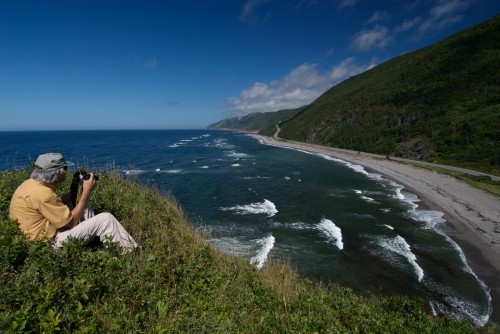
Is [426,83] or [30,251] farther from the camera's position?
[426,83]

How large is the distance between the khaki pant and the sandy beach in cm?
1589

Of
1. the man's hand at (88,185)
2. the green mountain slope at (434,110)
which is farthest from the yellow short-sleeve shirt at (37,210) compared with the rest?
the green mountain slope at (434,110)

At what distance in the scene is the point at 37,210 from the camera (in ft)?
14.3

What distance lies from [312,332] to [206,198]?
27.9m

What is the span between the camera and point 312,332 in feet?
14.3

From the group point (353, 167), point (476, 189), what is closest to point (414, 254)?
point (476, 189)

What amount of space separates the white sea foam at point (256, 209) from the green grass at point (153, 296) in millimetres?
20348

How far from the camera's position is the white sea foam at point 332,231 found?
20516mm

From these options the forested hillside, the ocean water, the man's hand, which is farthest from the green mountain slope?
the man's hand

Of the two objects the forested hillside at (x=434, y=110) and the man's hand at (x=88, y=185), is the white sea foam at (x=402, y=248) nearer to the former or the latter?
the man's hand at (x=88, y=185)

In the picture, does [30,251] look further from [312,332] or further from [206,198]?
[206,198]

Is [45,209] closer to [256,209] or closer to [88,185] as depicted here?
[88,185]

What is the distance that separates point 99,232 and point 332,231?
20416mm

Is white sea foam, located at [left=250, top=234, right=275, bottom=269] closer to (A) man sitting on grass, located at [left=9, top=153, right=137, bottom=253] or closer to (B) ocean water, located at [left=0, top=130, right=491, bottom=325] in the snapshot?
(B) ocean water, located at [left=0, top=130, right=491, bottom=325]
